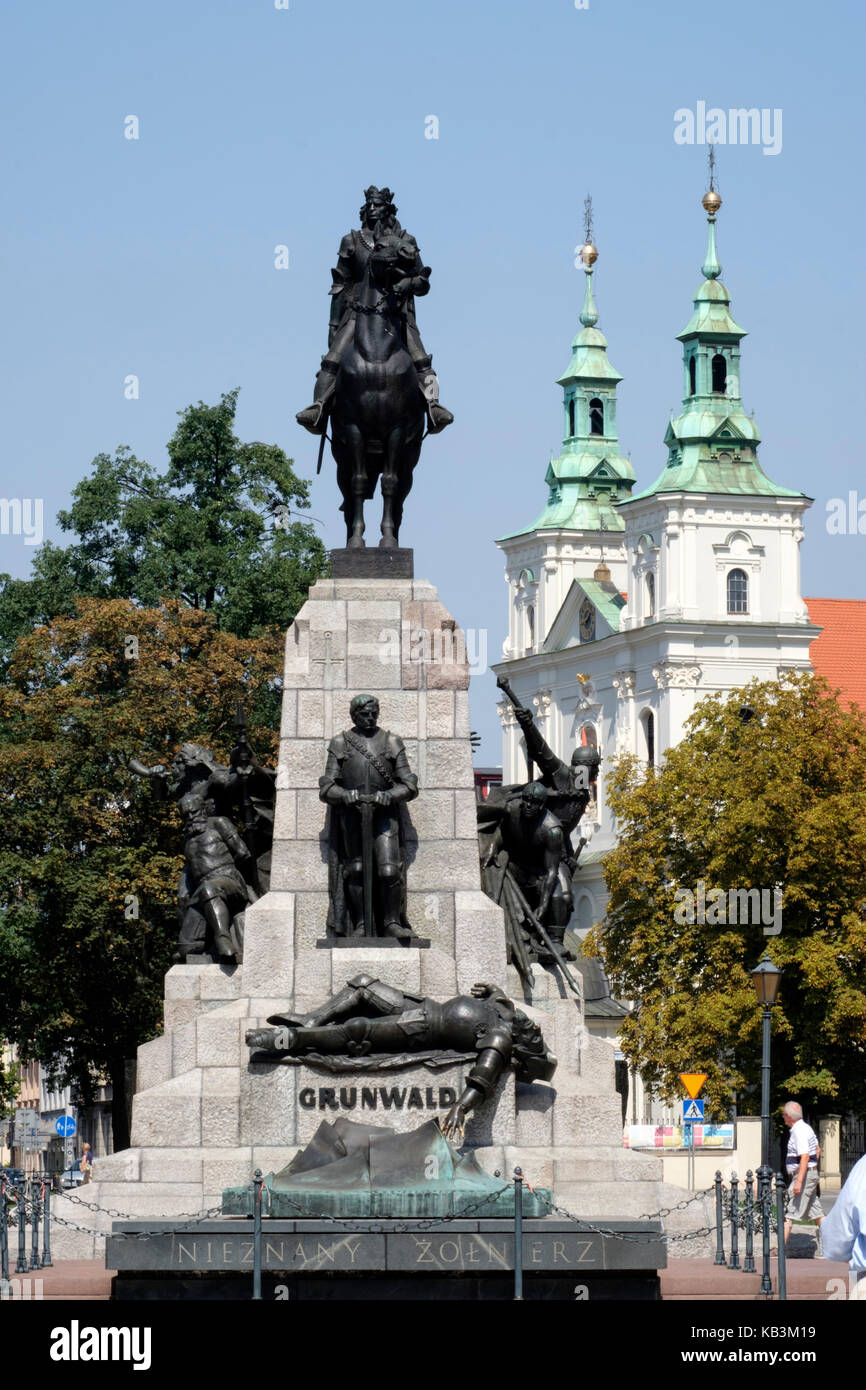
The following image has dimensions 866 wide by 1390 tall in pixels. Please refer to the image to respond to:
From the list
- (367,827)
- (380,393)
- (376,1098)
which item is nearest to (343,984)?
(376,1098)

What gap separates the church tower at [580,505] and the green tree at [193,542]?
62.2 m

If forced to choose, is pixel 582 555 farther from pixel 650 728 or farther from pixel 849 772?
pixel 849 772

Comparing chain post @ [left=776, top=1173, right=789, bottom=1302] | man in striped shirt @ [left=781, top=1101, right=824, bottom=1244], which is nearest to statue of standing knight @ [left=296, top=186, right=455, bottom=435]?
man in striped shirt @ [left=781, top=1101, right=824, bottom=1244]

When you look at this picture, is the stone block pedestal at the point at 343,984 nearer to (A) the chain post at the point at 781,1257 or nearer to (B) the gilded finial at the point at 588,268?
(A) the chain post at the point at 781,1257

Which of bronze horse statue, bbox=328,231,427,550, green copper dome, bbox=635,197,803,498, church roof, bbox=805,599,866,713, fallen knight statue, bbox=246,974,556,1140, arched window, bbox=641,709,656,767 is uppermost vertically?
green copper dome, bbox=635,197,803,498

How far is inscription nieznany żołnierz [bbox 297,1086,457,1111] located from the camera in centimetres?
2166

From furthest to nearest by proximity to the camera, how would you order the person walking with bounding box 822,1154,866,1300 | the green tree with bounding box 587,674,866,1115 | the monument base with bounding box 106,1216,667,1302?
1. the green tree with bounding box 587,674,866,1115
2. the monument base with bounding box 106,1216,667,1302
3. the person walking with bounding box 822,1154,866,1300

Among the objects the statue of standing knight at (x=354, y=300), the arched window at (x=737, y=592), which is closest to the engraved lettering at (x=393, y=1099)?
the statue of standing knight at (x=354, y=300)

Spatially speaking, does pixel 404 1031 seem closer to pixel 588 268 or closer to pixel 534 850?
pixel 534 850

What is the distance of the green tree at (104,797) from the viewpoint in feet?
146

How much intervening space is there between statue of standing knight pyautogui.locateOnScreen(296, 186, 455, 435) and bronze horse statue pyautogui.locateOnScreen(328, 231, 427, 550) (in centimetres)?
4

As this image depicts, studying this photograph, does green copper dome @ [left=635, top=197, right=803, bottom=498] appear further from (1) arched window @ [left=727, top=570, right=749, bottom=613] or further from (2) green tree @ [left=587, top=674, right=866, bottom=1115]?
(2) green tree @ [left=587, top=674, right=866, bottom=1115]

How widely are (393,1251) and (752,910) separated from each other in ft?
108
